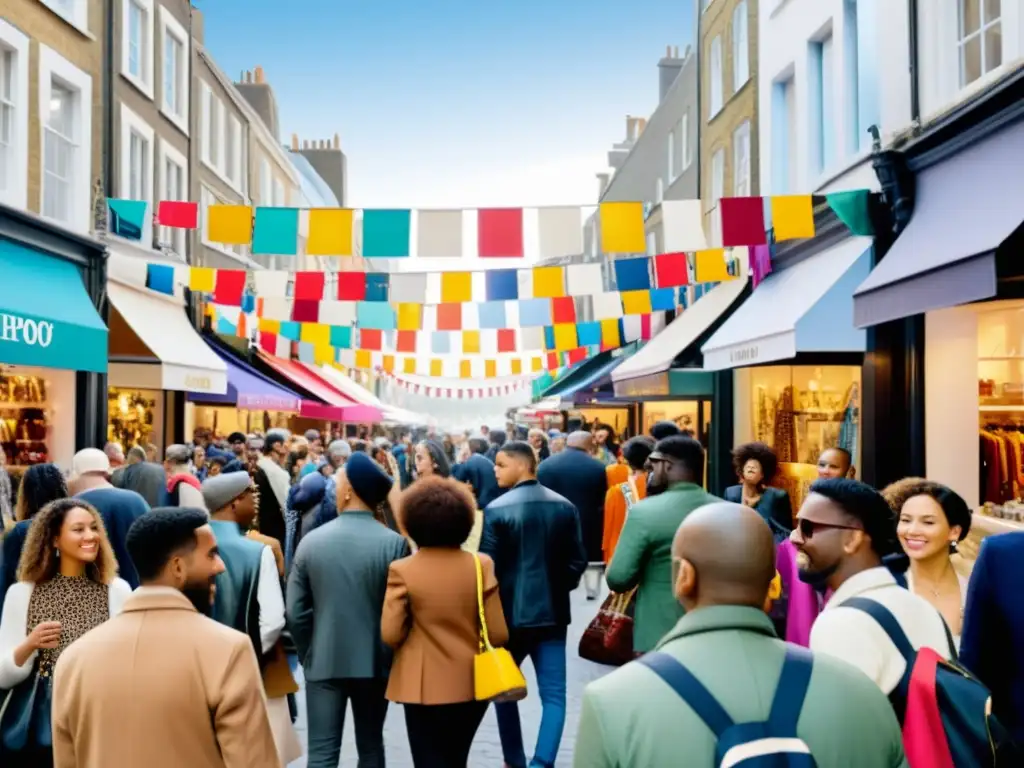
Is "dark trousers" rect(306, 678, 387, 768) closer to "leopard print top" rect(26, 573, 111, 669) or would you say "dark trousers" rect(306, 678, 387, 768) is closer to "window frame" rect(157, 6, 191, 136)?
"leopard print top" rect(26, 573, 111, 669)

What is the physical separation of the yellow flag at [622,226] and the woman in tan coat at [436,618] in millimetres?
7176

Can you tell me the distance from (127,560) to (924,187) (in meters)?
7.68

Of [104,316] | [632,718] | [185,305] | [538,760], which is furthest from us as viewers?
[185,305]

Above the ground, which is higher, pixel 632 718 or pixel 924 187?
pixel 924 187

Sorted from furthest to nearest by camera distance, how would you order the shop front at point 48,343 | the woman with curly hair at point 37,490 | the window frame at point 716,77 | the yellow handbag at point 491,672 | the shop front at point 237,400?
the shop front at point 237,400 < the window frame at point 716,77 < the shop front at point 48,343 < the woman with curly hair at point 37,490 < the yellow handbag at point 491,672

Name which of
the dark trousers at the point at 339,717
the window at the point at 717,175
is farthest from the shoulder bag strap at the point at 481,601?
the window at the point at 717,175

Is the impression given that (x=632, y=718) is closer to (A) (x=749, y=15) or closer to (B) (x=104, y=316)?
(B) (x=104, y=316)

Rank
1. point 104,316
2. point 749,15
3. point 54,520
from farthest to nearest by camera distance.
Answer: point 749,15 → point 104,316 → point 54,520

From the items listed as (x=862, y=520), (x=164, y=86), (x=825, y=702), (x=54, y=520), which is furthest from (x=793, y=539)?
(x=164, y=86)

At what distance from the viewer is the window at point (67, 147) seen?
13305 millimetres

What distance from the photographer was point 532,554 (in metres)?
6.33

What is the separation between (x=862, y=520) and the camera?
3.18m

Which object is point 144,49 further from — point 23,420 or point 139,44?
point 23,420

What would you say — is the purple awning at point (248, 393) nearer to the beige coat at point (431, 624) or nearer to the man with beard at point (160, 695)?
the beige coat at point (431, 624)
